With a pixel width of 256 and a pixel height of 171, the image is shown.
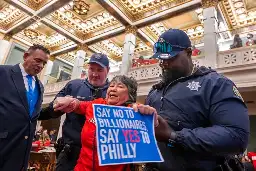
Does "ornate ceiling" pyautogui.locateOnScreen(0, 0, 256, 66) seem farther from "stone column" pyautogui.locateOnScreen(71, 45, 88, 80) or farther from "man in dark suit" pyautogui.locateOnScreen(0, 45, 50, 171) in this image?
"man in dark suit" pyautogui.locateOnScreen(0, 45, 50, 171)

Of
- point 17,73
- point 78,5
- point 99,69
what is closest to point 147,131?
point 99,69

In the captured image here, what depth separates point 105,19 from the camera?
12.0m

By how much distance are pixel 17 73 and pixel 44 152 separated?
2830mm

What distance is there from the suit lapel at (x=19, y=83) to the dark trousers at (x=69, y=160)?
1.81ft

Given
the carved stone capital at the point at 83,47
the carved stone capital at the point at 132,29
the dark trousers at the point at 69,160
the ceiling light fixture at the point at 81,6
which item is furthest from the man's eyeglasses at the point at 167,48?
the carved stone capital at the point at 83,47

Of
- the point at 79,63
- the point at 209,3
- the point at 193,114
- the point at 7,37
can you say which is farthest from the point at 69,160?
the point at 7,37

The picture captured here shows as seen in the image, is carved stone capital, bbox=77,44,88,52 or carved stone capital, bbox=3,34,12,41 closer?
carved stone capital, bbox=77,44,88,52

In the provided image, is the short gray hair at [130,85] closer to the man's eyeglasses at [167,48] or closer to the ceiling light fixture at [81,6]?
the man's eyeglasses at [167,48]

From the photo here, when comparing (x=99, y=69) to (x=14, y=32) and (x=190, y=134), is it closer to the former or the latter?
(x=190, y=134)

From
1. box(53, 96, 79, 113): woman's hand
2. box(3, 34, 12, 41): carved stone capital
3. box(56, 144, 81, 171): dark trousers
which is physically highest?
box(3, 34, 12, 41): carved stone capital

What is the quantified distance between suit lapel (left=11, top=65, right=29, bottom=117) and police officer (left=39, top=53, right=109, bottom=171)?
0.26 metres

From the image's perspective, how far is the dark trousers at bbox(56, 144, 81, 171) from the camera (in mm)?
1918

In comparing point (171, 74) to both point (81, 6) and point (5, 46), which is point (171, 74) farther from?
point (5, 46)

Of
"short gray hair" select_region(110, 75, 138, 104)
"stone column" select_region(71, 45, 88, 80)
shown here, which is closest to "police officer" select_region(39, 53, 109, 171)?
"short gray hair" select_region(110, 75, 138, 104)
